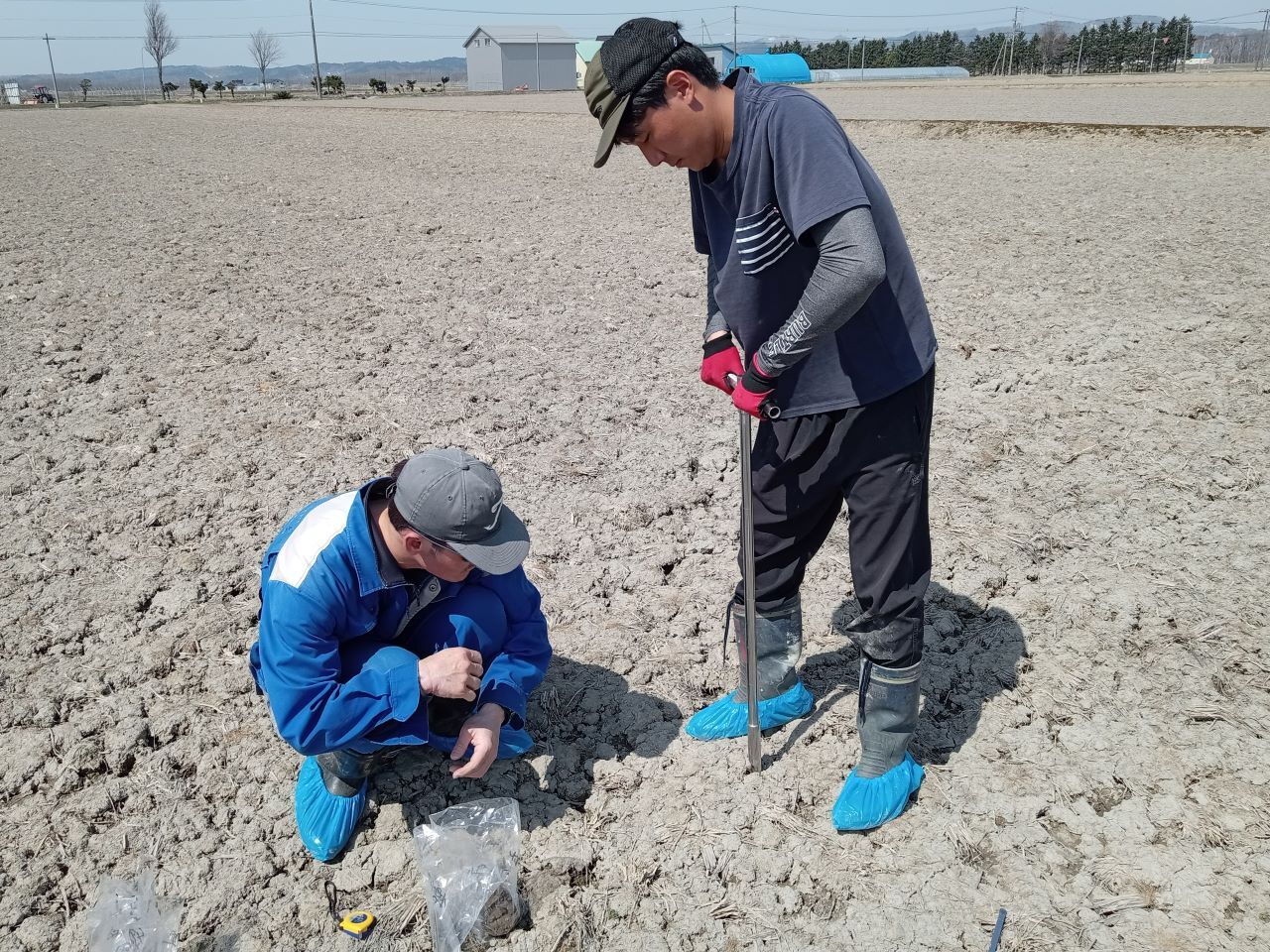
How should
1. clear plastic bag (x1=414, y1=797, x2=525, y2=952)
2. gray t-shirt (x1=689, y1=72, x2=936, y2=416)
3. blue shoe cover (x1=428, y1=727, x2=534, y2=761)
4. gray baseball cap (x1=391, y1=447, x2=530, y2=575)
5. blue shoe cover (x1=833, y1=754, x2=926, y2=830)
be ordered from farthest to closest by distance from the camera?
blue shoe cover (x1=428, y1=727, x2=534, y2=761) → blue shoe cover (x1=833, y1=754, x2=926, y2=830) → clear plastic bag (x1=414, y1=797, x2=525, y2=952) → gray baseball cap (x1=391, y1=447, x2=530, y2=575) → gray t-shirt (x1=689, y1=72, x2=936, y2=416)

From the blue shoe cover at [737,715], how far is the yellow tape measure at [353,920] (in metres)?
1.08

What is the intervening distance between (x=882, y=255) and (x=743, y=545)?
98 cm

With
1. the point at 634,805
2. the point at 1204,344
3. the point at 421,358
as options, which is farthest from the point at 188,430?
the point at 1204,344

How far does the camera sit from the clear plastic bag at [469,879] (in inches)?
92.7

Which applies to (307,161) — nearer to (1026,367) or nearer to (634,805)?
(1026,367)

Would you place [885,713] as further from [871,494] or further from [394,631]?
[394,631]

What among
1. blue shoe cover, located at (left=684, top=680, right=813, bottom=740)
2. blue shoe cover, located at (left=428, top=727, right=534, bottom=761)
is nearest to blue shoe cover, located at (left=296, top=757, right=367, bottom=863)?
blue shoe cover, located at (left=428, top=727, right=534, bottom=761)

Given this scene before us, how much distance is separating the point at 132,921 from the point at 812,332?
2124 millimetres

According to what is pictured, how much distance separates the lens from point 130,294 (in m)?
7.19

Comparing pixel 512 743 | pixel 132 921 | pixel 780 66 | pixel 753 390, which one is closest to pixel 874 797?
pixel 512 743

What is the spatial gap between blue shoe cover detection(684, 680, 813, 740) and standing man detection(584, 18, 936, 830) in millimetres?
352

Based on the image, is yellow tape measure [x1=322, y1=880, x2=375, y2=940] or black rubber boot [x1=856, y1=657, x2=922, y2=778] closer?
yellow tape measure [x1=322, y1=880, x2=375, y2=940]

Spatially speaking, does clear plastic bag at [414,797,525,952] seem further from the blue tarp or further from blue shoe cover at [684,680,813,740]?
the blue tarp

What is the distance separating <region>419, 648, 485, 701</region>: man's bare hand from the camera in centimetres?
245
